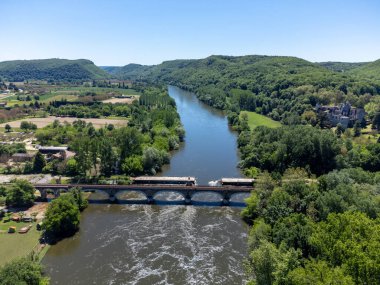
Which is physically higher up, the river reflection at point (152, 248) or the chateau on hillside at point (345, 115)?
the chateau on hillside at point (345, 115)

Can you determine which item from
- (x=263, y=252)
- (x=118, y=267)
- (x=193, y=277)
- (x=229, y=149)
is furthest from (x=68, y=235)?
(x=229, y=149)

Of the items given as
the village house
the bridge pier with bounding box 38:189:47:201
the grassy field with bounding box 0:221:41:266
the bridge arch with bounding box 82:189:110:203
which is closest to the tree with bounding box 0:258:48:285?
the grassy field with bounding box 0:221:41:266

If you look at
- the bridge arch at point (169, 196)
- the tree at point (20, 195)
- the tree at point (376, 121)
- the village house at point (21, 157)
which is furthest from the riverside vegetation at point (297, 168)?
the tree at point (20, 195)

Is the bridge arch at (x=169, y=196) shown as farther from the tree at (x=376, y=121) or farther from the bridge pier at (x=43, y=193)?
the tree at (x=376, y=121)

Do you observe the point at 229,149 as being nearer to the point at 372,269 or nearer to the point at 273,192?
the point at 273,192

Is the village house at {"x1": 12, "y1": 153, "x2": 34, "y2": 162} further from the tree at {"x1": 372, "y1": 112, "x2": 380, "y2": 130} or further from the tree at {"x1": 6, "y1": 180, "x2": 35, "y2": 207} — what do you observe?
the tree at {"x1": 372, "y1": 112, "x2": 380, "y2": 130}
